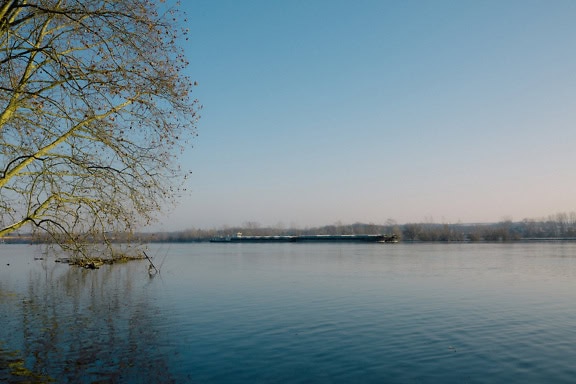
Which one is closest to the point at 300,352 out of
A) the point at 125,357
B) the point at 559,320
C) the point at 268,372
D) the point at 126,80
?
the point at 268,372

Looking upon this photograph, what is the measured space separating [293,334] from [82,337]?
8.09 meters

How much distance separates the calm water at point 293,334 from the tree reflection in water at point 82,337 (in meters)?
0.06

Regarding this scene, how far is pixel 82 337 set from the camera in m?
17.9

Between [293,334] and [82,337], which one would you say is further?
[293,334]

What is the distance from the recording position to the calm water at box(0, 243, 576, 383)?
44.5 ft

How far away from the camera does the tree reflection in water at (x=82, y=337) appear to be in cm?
1349

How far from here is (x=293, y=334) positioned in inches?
729

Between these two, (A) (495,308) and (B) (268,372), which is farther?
(A) (495,308)

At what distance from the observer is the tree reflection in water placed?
13492mm

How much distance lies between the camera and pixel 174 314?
23453mm

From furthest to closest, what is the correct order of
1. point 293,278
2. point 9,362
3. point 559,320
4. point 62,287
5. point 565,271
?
point 565,271 → point 293,278 → point 62,287 → point 559,320 → point 9,362

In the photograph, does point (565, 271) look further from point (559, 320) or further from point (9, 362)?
point (9, 362)

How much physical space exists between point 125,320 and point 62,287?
1694 centimetres

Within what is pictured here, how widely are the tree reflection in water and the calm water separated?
56 millimetres
